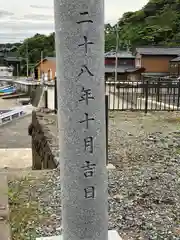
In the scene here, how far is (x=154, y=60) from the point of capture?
41188mm

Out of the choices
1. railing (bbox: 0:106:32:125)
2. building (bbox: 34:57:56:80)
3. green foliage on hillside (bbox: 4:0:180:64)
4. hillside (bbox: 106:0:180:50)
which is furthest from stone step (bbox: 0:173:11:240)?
hillside (bbox: 106:0:180:50)

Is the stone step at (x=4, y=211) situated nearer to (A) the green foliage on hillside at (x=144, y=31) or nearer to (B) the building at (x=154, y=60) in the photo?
(B) the building at (x=154, y=60)

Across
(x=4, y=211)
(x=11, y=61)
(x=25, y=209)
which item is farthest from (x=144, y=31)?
(x=4, y=211)

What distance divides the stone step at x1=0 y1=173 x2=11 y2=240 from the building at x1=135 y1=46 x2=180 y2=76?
37.1 meters

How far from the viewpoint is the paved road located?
15.7 m

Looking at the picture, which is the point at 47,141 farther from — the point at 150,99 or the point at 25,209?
the point at 150,99

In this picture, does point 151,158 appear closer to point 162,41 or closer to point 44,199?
point 44,199

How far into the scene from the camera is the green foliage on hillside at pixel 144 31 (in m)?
57.7

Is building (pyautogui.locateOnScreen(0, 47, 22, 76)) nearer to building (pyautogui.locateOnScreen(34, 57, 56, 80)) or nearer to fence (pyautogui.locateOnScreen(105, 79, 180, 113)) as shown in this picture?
building (pyautogui.locateOnScreen(34, 57, 56, 80))

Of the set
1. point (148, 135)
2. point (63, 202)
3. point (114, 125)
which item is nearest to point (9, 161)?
point (114, 125)

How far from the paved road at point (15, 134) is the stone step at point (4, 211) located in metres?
10.8

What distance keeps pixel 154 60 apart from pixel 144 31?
21.2 metres

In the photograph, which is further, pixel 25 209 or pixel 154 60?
pixel 154 60

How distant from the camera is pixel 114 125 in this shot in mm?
8680
